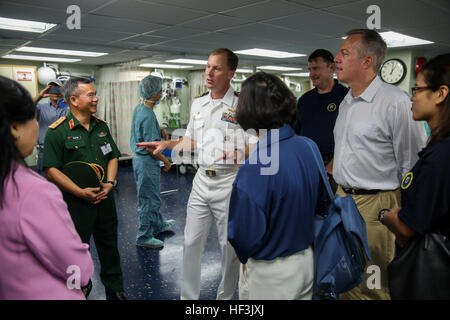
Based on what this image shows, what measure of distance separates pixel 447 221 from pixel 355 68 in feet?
3.53

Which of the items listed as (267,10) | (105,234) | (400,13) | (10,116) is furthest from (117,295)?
(400,13)

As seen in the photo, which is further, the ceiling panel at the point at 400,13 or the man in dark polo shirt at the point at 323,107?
the ceiling panel at the point at 400,13

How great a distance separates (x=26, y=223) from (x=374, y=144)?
172 centimetres

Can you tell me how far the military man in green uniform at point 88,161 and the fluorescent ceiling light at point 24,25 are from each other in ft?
7.47

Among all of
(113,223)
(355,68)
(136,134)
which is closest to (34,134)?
(113,223)

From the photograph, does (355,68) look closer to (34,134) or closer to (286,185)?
(286,185)

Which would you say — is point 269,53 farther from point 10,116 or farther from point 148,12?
point 10,116

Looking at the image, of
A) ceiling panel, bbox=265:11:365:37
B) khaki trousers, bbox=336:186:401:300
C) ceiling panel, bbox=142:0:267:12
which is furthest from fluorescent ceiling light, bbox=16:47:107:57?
khaki trousers, bbox=336:186:401:300

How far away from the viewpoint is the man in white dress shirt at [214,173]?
205cm

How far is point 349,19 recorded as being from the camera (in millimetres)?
3455

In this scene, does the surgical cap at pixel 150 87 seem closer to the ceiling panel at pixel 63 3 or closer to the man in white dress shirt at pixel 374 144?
the ceiling panel at pixel 63 3

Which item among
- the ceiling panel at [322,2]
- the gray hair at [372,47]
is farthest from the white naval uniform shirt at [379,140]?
the ceiling panel at [322,2]

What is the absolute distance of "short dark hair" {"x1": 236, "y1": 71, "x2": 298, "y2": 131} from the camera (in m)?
1.22

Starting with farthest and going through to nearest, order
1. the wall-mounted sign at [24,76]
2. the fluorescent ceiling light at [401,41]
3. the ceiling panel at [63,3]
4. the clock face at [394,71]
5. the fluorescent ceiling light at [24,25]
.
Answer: the wall-mounted sign at [24,76] → the clock face at [394,71] → the fluorescent ceiling light at [401,41] → the fluorescent ceiling light at [24,25] → the ceiling panel at [63,3]
